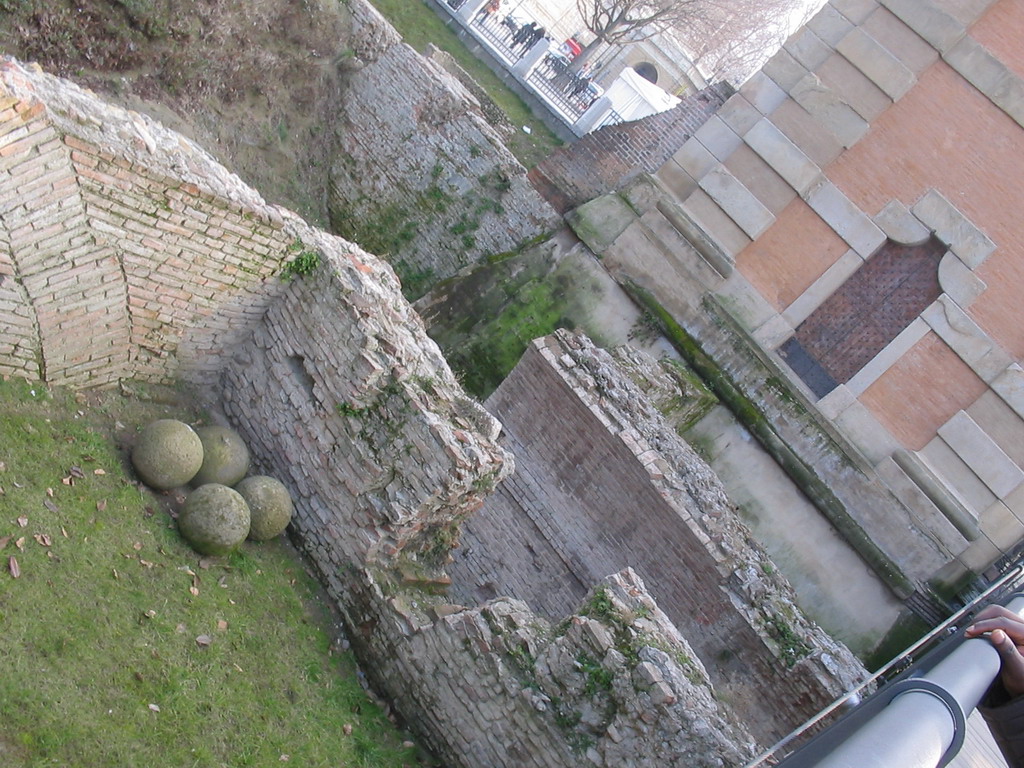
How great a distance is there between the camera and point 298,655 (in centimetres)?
567

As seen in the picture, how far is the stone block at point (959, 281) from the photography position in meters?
9.47

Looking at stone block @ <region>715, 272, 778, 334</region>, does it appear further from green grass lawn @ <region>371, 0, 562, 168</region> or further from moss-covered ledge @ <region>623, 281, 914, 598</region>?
green grass lawn @ <region>371, 0, 562, 168</region>

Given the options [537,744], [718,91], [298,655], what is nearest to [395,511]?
[298,655]

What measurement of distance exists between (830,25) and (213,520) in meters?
9.36

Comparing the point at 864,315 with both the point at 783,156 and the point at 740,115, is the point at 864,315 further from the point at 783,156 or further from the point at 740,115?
the point at 740,115

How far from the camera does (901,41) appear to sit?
9711 millimetres

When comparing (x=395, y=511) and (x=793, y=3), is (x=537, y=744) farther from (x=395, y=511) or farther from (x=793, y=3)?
(x=793, y=3)

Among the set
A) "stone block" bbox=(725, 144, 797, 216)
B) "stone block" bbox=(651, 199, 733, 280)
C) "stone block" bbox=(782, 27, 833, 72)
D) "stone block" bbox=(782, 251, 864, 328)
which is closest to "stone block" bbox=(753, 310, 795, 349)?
"stone block" bbox=(782, 251, 864, 328)

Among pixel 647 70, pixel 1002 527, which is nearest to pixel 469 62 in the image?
pixel 1002 527

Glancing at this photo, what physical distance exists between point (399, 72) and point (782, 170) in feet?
19.1

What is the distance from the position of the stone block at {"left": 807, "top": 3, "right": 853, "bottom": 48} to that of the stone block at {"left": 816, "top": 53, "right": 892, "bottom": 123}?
23cm

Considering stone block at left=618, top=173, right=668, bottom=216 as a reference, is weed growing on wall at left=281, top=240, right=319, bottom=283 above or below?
below

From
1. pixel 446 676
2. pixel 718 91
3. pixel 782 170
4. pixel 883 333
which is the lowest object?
pixel 446 676

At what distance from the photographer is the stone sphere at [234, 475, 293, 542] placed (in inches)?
235
